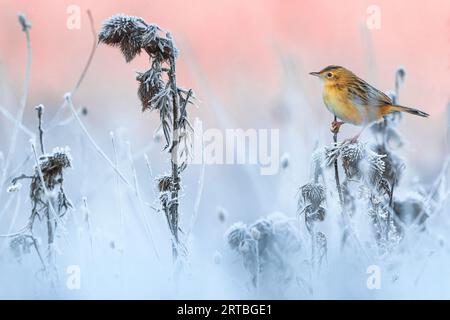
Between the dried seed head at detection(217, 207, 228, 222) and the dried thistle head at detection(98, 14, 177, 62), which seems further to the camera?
the dried seed head at detection(217, 207, 228, 222)

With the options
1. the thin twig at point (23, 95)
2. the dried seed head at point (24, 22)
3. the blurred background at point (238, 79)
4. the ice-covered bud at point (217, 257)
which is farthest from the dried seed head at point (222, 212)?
the dried seed head at point (24, 22)

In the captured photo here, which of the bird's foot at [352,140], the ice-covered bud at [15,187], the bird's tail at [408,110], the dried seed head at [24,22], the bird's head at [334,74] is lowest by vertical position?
the ice-covered bud at [15,187]

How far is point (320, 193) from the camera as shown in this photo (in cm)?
246

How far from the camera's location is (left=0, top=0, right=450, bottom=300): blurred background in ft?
8.15

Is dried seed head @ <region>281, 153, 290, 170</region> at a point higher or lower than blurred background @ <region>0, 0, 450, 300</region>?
lower

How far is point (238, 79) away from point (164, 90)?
29 cm

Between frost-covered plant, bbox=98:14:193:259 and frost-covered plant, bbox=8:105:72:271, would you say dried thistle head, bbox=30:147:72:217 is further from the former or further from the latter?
frost-covered plant, bbox=98:14:193:259

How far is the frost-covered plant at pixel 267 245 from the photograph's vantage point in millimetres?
2477

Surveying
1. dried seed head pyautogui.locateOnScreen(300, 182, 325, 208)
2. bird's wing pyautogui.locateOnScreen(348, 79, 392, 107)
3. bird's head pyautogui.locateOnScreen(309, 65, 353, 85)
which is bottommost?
Answer: dried seed head pyautogui.locateOnScreen(300, 182, 325, 208)

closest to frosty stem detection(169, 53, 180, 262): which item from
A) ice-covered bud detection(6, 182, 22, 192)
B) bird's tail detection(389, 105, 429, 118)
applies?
ice-covered bud detection(6, 182, 22, 192)

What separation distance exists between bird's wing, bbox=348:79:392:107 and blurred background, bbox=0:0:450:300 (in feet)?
0.15

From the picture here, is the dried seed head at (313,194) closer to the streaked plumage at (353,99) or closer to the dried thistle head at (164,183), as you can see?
the streaked plumage at (353,99)

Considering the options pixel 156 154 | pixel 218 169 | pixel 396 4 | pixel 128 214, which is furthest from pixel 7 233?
pixel 396 4

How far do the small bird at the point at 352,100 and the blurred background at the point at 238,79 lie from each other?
0.11 feet
